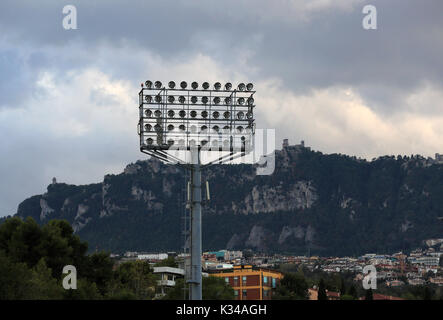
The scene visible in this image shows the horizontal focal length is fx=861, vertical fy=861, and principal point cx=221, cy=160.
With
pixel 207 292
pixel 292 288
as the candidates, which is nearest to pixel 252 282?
pixel 292 288

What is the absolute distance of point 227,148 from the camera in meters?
48.1

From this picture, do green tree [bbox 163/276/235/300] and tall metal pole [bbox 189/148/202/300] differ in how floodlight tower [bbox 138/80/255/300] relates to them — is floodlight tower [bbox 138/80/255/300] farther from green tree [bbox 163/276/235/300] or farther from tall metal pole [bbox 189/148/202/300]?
green tree [bbox 163/276/235/300]

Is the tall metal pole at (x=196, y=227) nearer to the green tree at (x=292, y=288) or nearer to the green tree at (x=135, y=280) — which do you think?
the green tree at (x=135, y=280)

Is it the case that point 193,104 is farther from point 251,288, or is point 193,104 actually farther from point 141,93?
point 251,288

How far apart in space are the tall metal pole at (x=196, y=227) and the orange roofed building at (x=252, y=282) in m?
102

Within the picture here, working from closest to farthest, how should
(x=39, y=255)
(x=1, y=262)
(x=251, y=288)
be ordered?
(x=1, y=262) → (x=39, y=255) → (x=251, y=288)

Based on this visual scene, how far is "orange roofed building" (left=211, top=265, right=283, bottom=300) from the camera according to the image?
150625mm

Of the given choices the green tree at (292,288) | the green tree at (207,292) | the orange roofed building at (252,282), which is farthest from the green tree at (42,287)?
the orange roofed building at (252,282)

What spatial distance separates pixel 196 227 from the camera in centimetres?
4834

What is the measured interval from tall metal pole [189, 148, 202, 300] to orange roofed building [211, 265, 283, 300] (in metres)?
102
